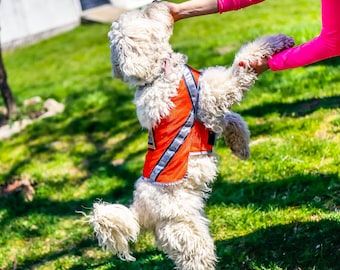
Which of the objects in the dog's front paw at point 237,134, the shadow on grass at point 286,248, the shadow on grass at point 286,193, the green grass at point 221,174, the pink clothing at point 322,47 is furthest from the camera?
the shadow on grass at point 286,193

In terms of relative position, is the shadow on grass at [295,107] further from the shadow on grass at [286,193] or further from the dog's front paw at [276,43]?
the dog's front paw at [276,43]

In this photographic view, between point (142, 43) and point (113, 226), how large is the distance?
1.04 meters

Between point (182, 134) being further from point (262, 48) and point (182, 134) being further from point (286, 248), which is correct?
point (286, 248)

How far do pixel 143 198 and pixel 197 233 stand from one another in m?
0.38

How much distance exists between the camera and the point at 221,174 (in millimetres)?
5141

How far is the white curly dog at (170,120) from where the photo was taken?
128 inches

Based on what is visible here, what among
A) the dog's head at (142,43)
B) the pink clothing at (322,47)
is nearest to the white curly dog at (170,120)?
the dog's head at (142,43)

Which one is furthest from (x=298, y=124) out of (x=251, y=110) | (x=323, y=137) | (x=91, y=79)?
(x=91, y=79)

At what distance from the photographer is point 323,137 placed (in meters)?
5.12

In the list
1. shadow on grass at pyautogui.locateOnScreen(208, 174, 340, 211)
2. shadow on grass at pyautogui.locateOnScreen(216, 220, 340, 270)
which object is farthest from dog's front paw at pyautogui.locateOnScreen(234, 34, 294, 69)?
shadow on grass at pyautogui.locateOnScreen(208, 174, 340, 211)

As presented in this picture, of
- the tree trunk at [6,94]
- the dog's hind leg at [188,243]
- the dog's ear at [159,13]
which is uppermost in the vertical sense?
the dog's ear at [159,13]

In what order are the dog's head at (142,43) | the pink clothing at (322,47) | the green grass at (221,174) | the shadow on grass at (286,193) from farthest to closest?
1. the shadow on grass at (286,193)
2. the green grass at (221,174)
3. the dog's head at (142,43)
4. the pink clothing at (322,47)

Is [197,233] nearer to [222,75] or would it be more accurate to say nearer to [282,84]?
[222,75]

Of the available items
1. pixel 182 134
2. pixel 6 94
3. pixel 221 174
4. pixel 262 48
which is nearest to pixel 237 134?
pixel 182 134
